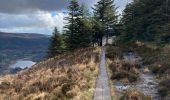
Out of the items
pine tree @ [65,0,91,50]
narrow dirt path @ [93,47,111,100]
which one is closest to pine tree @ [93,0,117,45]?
pine tree @ [65,0,91,50]

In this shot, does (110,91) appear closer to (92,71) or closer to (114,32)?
(92,71)

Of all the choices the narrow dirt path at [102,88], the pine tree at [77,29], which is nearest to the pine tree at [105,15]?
the pine tree at [77,29]

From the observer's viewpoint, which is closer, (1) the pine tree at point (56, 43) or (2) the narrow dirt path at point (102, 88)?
(2) the narrow dirt path at point (102, 88)

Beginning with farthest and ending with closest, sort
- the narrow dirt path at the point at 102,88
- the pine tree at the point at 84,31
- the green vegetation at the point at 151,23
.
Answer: the pine tree at the point at 84,31
the green vegetation at the point at 151,23
the narrow dirt path at the point at 102,88

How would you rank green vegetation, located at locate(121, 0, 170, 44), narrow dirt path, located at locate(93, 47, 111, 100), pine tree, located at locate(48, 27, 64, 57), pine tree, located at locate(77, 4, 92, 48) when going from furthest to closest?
pine tree, located at locate(48, 27, 64, 57) < pine tree, located at locate(77, 4, 92, 48) < green vegetation, located at locate(121, 0, 170, 44) < narrow dirt path, located at locate(93, 47, 111, 100)

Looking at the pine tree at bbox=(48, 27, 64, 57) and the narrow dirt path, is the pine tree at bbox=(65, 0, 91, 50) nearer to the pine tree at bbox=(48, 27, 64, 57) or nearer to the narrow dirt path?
the pine tree at bbox=(48, 27, 64, 57)

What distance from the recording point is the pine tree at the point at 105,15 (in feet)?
260

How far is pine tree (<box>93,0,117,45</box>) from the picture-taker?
79.1 m

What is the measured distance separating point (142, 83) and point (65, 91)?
6.24m

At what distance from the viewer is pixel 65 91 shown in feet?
57.3

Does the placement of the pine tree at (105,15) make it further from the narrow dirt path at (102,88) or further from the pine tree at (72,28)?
the narrow dirt path at (102,88)

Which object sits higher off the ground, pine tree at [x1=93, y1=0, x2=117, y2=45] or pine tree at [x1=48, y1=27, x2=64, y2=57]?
pine tree at [x1=93, y1=0, x2=117, y2=45]

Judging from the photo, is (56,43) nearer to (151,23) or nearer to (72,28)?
(72,28)

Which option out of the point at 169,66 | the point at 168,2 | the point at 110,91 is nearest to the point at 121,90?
the point at 110,91
